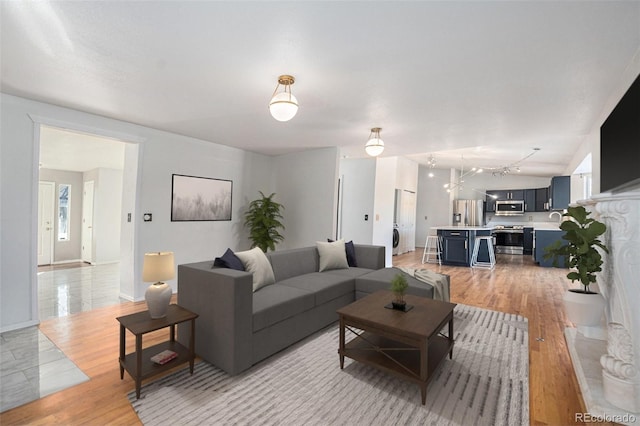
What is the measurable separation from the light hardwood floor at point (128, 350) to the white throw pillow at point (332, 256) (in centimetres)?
182

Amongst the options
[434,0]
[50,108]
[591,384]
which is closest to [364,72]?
[434,0]

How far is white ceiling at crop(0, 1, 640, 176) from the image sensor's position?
168 centimetres

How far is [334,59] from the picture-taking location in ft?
7.16

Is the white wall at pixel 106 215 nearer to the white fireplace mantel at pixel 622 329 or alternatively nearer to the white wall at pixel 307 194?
the white wall at pixel 307 194

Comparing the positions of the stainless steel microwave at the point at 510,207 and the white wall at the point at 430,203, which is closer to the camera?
the stainless steel microwave at the point at 510,207

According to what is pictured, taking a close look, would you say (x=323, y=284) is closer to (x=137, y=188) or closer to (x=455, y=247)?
(x=137, y=188)

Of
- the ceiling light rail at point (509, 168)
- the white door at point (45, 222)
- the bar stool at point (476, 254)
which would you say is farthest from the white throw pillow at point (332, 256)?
the white door at point (45, 222)

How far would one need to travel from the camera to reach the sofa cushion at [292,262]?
132 inches

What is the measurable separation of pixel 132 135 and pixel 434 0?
156 inches

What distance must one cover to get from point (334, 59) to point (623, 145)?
2.25 m

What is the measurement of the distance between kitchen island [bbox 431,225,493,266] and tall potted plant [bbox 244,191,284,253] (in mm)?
4106

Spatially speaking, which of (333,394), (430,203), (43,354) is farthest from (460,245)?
(43,354)

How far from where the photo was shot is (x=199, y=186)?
480cm

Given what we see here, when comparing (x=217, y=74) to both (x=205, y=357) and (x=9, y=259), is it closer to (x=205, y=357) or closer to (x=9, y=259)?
(x=205, y=357)
